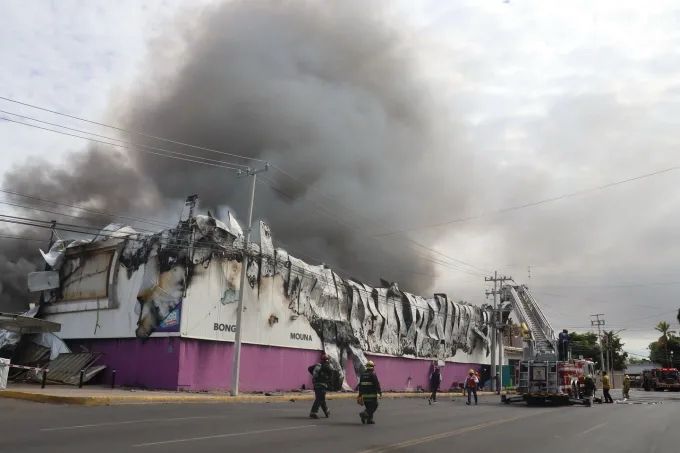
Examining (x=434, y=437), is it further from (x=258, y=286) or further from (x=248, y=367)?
(x=258, y=286)

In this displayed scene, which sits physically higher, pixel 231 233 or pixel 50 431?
pixel 231 233

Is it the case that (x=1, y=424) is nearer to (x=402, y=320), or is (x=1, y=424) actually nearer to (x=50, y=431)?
(x=50, y=431)

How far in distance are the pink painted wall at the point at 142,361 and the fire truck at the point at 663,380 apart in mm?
47304

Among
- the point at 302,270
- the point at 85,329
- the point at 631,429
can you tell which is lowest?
the point at 631,429

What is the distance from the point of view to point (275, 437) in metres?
10.0

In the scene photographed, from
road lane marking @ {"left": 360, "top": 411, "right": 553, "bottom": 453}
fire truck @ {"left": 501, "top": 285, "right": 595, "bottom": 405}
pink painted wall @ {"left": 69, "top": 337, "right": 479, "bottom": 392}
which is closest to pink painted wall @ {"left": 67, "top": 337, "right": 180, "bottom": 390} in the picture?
pink painted wall @ {"left": 69, "top": 337, "right": 479, "bottom": 392}

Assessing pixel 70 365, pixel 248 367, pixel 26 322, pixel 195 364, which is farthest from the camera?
pixel 248 367

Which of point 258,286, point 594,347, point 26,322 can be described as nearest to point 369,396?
point 258,286

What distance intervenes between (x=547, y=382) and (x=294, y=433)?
1696 cm

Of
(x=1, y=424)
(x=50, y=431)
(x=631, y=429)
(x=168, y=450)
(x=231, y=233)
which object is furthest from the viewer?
(x=231, y=233)

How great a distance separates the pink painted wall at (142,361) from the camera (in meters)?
23.6

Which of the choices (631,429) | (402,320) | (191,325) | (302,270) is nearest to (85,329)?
(191,325)

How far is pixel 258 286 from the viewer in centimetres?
2717

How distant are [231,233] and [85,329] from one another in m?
8.54
